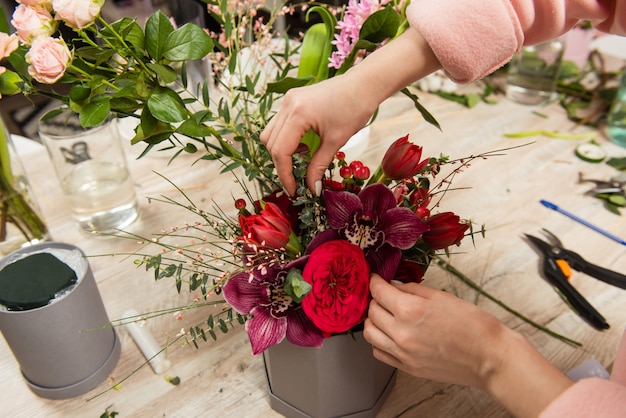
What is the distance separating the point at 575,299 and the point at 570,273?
0.18ft

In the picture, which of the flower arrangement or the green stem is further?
the green stem

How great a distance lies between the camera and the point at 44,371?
24.4 inches

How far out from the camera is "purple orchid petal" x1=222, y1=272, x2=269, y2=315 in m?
0.50

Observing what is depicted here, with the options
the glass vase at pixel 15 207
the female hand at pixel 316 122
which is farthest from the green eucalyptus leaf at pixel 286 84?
the glass vase at pixel 15 207

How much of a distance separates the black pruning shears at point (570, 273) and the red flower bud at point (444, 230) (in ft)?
1.20

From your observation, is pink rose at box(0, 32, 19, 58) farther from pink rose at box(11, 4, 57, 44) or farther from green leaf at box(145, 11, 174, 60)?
green leaf at box(145, 11, 174, 60)

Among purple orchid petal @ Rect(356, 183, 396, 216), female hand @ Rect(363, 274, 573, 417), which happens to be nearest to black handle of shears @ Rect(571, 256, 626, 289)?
female hand @ Rect(363, 274, 573, 417)

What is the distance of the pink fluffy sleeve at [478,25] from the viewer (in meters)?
0.57

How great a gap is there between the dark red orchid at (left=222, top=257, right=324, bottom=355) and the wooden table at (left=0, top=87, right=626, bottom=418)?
191 mm

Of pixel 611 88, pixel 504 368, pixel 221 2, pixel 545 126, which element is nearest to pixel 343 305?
pixel 504 368

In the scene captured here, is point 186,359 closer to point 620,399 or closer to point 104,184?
point 104,184

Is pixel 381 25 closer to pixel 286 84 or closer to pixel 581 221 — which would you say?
pixel 286 84

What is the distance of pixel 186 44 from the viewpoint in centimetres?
52

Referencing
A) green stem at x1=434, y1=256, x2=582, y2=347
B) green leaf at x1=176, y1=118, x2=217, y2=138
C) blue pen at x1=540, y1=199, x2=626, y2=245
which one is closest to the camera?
green leaf at x1=176, y1=118, x2=217, y2=138
